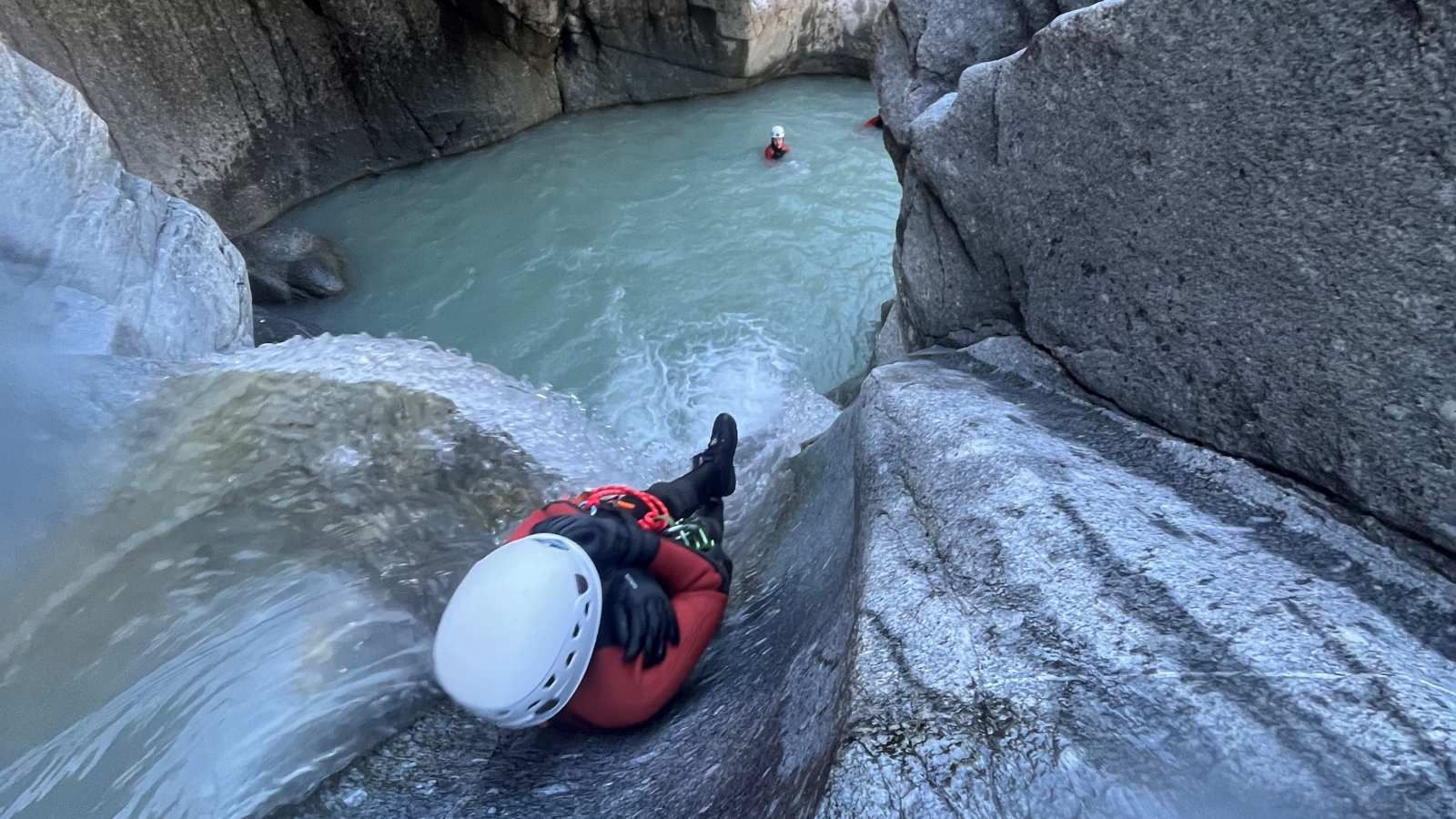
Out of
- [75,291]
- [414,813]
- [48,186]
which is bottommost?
[414,813]

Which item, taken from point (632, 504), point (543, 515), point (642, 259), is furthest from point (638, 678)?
point (642, 259)

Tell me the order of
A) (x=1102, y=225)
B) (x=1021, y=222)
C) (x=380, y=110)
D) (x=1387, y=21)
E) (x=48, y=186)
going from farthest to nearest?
(x=380, y=110) → (x=48, y=186) → (x=1021, y=222) → (x=1102, y=225) → (x=1387, y=21)

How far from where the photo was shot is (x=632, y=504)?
2.60 metres

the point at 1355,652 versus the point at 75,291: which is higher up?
the point at 75,291

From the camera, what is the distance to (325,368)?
119 inches

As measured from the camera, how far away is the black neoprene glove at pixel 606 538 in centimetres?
208

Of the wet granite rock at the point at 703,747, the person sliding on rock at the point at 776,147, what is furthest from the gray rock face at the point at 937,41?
the person sliding on rock at the point at 776,147

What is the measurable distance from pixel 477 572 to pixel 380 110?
6.43m

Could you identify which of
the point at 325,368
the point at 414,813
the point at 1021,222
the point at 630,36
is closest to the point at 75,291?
the point at 325,368

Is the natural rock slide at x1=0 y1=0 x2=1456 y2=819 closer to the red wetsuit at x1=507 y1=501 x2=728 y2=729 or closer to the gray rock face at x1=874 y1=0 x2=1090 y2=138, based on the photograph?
the red wetsuit at x1=507 y1=501 x2=728 y2=729

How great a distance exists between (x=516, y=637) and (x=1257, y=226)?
5.89ft

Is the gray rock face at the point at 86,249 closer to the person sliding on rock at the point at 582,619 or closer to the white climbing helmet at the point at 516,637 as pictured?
the person sliding on rock at the point at 582,619

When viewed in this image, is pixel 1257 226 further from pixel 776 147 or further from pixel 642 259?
pixel 776 147

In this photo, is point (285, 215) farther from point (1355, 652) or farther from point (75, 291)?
point (1355, 652)
